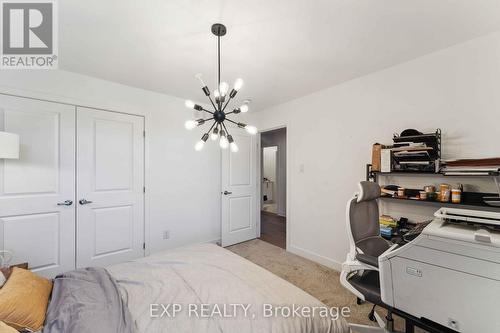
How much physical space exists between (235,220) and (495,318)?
3029 millimetres

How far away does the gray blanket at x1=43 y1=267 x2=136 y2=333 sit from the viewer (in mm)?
942

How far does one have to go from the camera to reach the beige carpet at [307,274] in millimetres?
1972

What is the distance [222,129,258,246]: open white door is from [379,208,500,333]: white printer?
8.43 ft

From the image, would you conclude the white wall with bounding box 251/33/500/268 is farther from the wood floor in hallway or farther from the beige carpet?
the wood floor in hallway

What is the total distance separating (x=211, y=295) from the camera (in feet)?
3.89

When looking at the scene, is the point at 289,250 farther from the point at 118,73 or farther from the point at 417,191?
the point at 118,73

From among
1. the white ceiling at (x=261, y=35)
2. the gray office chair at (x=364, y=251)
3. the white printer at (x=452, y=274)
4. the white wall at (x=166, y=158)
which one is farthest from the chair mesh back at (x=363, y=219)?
the white wall at (x=166, y=158)

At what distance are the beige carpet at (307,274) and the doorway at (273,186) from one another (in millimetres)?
565

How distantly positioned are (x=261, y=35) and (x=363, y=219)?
1702mm

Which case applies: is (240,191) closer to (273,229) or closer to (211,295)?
(273,229)

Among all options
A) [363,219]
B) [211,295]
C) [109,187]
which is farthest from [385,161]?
[109,187]

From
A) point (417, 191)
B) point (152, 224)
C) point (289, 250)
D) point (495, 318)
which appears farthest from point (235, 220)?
point (495, 318)

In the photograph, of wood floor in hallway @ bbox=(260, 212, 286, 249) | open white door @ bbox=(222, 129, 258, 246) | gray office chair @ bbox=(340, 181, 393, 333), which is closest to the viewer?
gray office chair @ bbox=(340, 181, 393, 333)

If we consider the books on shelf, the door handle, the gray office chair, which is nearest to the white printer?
the gray office chair
